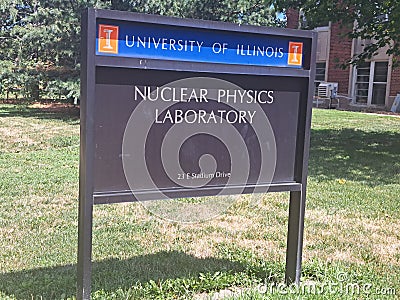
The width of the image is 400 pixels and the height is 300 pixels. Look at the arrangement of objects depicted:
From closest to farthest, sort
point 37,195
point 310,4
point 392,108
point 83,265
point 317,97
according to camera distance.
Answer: point 83,265, point 37,195, point 310,4, point 392,108, point 317,97

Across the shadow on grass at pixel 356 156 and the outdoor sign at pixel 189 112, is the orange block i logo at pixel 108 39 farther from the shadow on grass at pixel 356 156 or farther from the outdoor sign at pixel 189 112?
the shadow on grass at pixel 356 156

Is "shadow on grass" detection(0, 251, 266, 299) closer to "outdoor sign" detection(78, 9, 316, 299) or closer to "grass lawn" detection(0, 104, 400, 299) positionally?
"grass lawn" detection(0, 104, 400, 299)

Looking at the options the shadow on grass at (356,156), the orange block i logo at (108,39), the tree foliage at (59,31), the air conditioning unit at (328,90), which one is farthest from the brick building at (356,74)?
the orange block i logo at (108,39)

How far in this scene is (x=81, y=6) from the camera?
53.3ft

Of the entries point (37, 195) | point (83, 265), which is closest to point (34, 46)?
point (37, 195)

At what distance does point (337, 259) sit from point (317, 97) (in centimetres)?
2200

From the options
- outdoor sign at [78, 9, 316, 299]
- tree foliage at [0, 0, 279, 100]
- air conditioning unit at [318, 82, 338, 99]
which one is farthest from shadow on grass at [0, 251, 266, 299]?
air conditioning unit at [318, 82, 338, 99]

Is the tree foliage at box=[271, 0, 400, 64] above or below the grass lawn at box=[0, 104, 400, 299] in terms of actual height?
above

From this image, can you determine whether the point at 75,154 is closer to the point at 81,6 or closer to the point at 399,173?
the point at 399,173

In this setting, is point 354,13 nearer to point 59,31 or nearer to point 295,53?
point 295,53

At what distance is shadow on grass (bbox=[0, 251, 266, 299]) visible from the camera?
3471 mm

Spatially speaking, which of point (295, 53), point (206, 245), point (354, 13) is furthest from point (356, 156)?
point (295, 53)

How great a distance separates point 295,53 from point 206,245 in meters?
1.93

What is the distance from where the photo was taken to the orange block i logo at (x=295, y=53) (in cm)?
342
